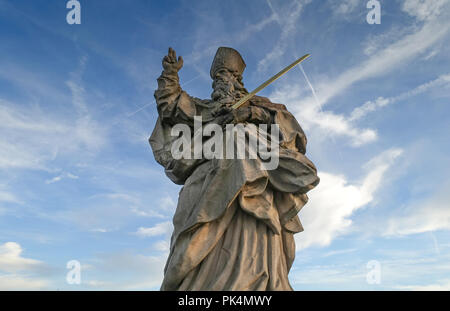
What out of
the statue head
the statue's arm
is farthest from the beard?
the statue's arm

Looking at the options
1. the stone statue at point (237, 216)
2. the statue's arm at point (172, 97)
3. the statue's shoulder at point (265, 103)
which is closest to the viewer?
the stone statue at point (237, 216)

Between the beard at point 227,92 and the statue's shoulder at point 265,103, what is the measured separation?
0.24 m

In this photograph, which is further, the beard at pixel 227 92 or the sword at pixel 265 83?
the beard at pixel 227 92

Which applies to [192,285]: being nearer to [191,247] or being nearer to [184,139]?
[191,247]

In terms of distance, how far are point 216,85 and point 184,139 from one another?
1.17 m

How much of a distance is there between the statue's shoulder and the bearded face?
0.24 metres

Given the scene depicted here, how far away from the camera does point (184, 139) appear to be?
6.36m

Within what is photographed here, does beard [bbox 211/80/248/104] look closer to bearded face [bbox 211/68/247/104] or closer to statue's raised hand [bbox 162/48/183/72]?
bearded face [bbox 211/68/247/104]

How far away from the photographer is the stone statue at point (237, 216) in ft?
16.3

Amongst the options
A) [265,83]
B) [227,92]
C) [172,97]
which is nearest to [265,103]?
[265,83]

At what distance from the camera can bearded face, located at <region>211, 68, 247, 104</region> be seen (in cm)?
659

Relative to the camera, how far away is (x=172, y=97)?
6.63 meters

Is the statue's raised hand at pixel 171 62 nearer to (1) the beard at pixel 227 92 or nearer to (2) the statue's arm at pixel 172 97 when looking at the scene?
(2) the statue's arm at pixel 172 97

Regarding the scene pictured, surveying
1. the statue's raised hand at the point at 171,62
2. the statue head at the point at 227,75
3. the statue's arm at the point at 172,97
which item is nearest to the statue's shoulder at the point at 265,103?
the statue head at the point at 227,75
